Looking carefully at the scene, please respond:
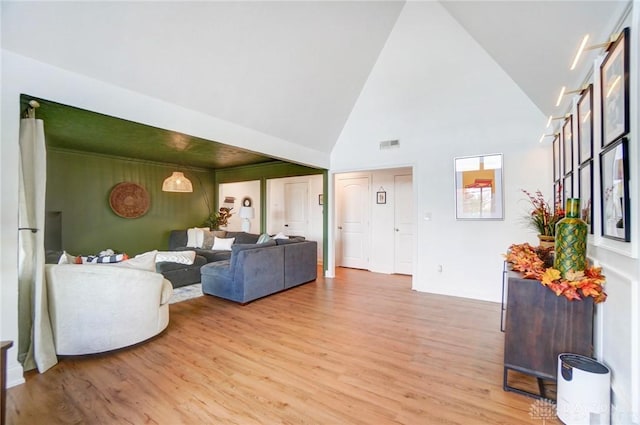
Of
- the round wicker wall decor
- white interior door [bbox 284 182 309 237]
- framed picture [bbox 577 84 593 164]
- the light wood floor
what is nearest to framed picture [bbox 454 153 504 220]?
the light wood floor

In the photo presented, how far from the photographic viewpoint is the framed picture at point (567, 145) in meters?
2.65

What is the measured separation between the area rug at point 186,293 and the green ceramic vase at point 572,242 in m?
4.47

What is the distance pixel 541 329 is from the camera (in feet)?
6.48

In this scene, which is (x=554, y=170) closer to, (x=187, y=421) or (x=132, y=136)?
(x=187, y=421)

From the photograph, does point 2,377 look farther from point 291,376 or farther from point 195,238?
point 195,238

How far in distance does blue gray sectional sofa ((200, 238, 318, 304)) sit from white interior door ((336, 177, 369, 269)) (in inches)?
78.6

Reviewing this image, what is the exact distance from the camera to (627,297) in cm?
153

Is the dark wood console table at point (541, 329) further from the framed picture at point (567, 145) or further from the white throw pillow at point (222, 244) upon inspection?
the white throw pillow at point (222, 244)

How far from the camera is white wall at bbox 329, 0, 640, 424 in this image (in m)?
3.90

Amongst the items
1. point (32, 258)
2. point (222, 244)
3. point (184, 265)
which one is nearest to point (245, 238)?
point (222, 244)

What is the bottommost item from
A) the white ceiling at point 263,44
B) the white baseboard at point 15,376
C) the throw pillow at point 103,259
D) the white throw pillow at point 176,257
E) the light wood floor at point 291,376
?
the light wood floor at point 291,376

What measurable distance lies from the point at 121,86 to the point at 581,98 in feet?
13.3

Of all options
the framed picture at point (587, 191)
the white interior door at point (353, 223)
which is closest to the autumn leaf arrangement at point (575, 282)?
the framed picture at point (587, 191)

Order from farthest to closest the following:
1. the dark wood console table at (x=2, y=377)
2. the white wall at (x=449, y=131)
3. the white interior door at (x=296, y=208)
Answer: the white interior door at (x=296, y=208) < the white wall at (x=449, y=131) < the dark wood console table at (x=2, y=377)
